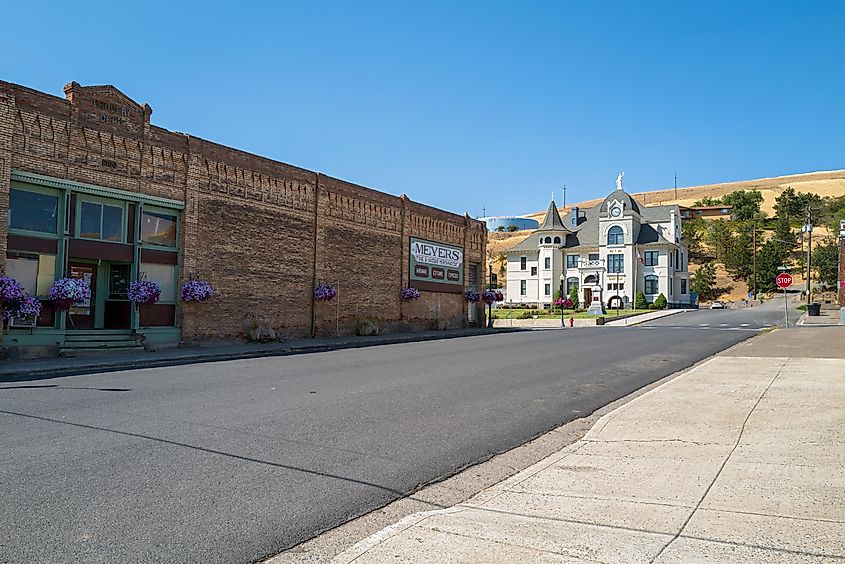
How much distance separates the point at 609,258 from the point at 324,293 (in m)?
55.2

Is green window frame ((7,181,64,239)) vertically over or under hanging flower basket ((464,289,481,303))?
over

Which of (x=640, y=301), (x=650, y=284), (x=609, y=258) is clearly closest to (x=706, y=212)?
(x=650, y=284)

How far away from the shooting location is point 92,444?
734 cm

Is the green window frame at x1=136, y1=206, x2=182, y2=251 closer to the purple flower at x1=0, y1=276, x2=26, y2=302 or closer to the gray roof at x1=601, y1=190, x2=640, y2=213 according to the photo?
the purple flower at x1=0, y1=276, x2=26, y2=302

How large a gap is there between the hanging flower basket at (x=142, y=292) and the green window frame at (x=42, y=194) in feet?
8.56

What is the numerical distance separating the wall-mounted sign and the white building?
3810 cm

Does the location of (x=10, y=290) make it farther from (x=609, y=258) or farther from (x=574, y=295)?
(x=609, y=258)

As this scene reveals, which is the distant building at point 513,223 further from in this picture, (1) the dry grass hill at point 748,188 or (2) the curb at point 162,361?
(2) the curb at point 162,361

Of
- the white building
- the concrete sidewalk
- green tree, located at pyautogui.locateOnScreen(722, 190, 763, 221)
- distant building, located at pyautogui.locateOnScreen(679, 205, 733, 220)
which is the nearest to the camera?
the concrete sidewalk

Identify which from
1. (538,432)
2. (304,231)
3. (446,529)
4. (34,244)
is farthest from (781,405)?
(304,231)

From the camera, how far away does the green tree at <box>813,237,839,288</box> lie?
82312 mm

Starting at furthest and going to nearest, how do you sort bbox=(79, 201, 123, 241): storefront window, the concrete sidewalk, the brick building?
bbox=(79, 201, 123, 241): storefront window < the brick building < the concrete sidewalk

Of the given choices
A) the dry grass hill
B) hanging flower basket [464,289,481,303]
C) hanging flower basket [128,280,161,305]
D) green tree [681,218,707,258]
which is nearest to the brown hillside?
the dry grass hill

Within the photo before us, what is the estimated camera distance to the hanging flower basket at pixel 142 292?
2056 cm
